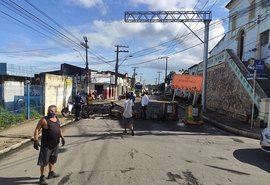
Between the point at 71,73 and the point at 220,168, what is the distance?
60.8 meters

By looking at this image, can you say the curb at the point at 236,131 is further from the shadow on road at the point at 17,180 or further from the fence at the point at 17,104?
the shadow on road at the point at 17,180

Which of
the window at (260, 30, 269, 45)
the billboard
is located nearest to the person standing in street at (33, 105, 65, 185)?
the billboard

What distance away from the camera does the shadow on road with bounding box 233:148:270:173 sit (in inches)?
410

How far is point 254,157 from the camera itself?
38.3ft

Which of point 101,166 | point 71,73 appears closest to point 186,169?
point 101,166

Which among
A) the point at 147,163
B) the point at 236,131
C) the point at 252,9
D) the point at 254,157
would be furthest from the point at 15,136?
the point at 252,9

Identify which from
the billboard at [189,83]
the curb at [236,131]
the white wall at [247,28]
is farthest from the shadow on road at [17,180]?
the white wall at [247,28]

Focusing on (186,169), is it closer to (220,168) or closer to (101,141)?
(220,168)

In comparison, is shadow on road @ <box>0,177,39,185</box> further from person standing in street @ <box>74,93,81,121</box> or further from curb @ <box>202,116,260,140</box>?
person standing in street @ <box>74,93,81,121</box>

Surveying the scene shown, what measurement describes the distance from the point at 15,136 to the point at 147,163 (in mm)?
6912

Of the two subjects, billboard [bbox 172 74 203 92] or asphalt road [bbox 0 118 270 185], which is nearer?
asphalt road [bbox 0 118 270 185]

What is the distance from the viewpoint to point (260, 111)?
21000 mm

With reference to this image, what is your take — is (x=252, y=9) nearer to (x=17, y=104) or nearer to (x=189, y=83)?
(x=189, y=83)

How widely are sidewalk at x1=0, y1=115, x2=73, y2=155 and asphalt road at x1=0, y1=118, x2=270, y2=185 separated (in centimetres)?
48
